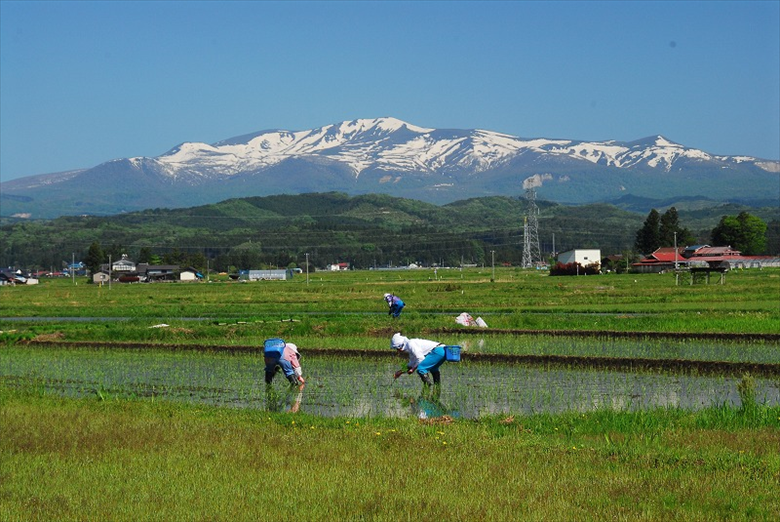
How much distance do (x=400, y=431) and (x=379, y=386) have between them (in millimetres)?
5097

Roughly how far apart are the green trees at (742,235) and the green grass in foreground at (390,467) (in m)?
108

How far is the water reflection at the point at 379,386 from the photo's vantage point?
14.4 m

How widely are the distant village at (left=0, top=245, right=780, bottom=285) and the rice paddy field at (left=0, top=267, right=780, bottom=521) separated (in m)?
56.2

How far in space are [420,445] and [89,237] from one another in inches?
7772

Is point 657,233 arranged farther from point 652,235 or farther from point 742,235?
point 742,235

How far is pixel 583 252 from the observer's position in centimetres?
11681

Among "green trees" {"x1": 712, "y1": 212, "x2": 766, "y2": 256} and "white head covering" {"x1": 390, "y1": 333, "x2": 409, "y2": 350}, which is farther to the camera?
"green trees" {"x1": 712, "y1": 212, "x2": 766, "y2": 256}

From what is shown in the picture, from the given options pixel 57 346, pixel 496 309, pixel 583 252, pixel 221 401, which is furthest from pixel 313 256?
pixel 221 401

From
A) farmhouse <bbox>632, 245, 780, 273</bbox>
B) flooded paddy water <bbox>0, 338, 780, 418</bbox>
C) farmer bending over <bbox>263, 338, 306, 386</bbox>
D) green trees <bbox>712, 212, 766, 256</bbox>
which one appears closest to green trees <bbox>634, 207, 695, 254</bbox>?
farmhouse <bbox>632, 245, 780, 273</bbox>

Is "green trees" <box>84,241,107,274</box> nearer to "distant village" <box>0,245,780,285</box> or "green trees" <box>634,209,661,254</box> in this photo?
"distant village" <box>0,245,780,285</box>

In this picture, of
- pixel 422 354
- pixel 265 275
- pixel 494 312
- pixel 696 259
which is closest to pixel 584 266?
pixel 696 259

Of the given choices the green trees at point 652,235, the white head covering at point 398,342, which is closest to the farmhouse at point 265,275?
the green trees at point 652,235

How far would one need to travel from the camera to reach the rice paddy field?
8.78m

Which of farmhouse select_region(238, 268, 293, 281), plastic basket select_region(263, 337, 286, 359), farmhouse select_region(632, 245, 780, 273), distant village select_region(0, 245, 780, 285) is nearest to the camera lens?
plastic basket select_region(263, 337, 286, 359)
